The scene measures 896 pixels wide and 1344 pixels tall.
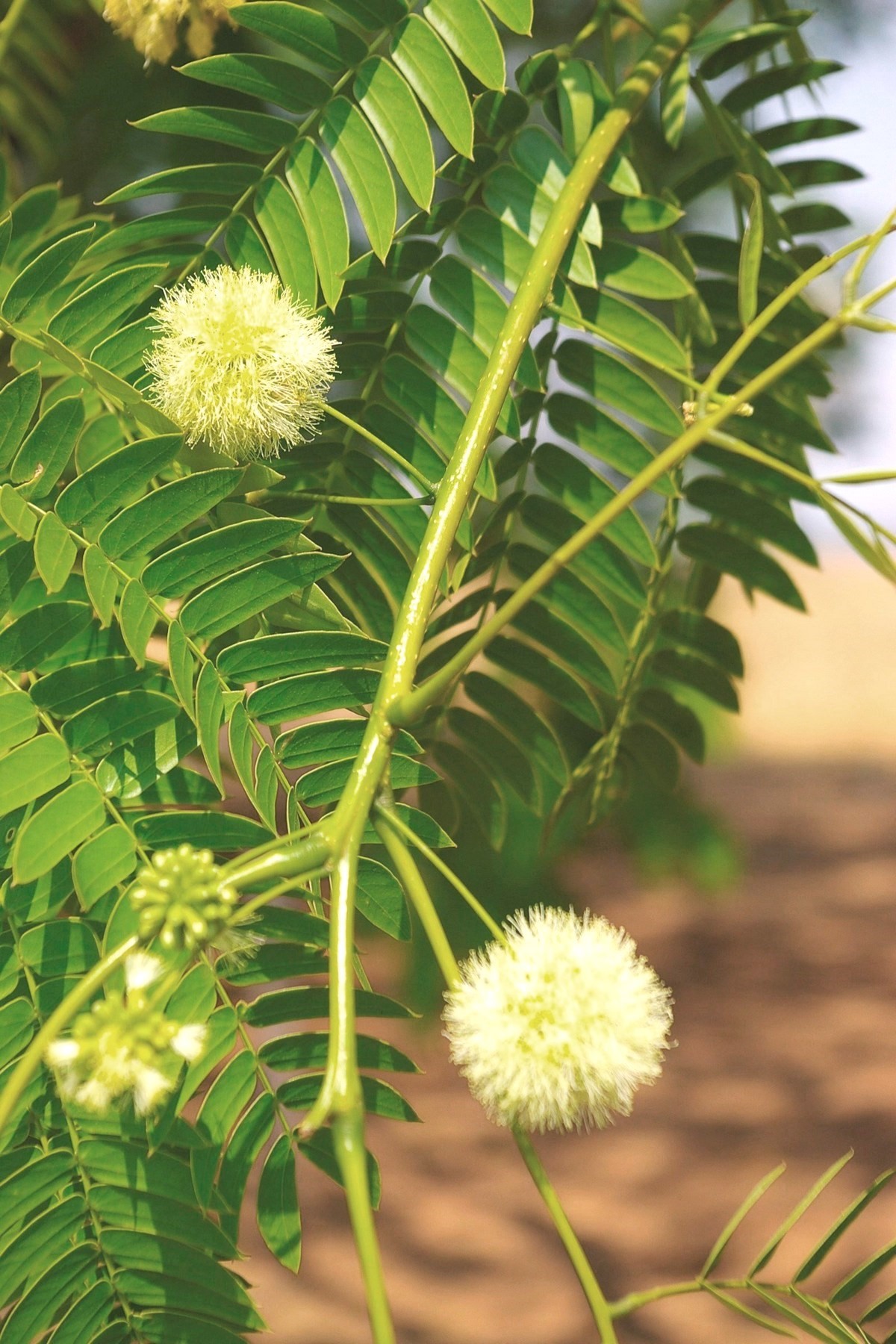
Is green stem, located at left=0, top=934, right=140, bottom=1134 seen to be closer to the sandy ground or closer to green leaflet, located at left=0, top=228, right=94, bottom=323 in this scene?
green leaflet, located at left=0, top=228, right=94, bottom=323

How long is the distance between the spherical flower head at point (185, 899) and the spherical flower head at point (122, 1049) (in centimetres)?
2

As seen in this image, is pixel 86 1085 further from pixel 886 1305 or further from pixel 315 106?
pixel 315 106

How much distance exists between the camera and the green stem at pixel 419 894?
18.9 inches

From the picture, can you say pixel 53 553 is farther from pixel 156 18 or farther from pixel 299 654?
pixel 156 18

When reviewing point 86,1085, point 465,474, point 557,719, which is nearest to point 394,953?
point 557,719

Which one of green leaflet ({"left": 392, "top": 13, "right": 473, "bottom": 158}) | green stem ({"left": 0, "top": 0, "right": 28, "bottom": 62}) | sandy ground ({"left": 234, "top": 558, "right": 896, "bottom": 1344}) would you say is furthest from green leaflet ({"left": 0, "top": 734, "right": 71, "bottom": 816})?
sandy ground ({"left": 234, "top": 558, "right": 896, "bottom": 1344})

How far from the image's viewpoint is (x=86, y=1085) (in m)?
0.42

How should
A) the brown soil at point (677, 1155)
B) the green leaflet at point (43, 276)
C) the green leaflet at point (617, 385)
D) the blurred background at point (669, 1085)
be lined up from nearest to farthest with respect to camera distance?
the green leaflet at point (43, 276) → the green leaflet at point (617, 385) → the blurred background at point (669, 1085) → the brown soil at point (677, 1155)

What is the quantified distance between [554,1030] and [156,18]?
70 centimetres

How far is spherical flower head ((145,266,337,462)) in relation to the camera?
62 centimetres

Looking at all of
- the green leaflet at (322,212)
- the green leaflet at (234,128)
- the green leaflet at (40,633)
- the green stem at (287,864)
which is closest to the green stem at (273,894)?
the green stem at (287,864)

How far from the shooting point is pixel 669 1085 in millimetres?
3535

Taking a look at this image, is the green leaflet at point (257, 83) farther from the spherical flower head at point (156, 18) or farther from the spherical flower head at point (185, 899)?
the spherical flower head at point (185, 899)

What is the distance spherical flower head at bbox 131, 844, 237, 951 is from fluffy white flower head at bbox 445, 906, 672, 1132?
0.12 metres
